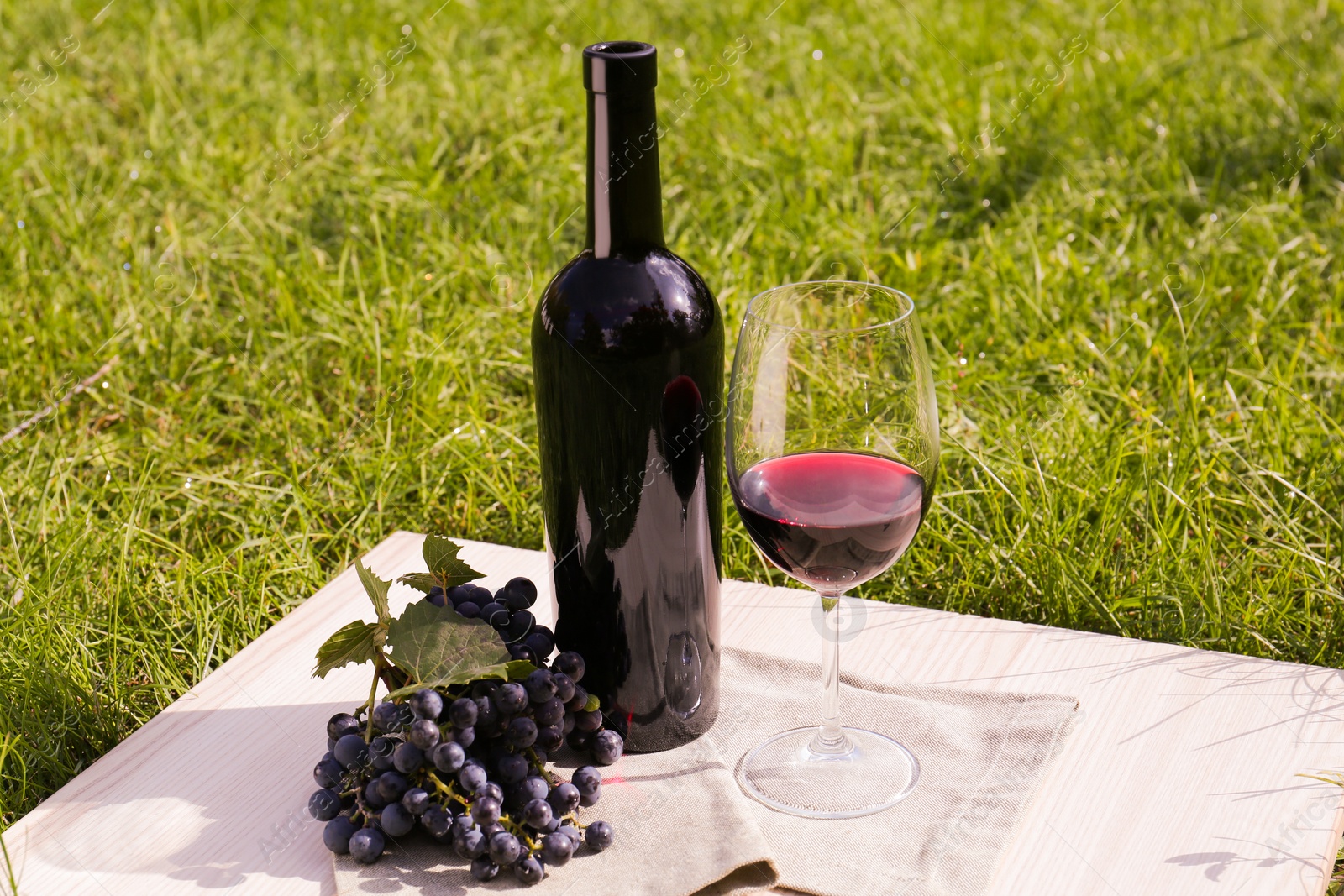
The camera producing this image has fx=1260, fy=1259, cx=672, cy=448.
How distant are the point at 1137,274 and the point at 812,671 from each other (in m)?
2.01

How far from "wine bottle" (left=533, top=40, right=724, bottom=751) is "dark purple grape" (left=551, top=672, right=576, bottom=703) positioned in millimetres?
87

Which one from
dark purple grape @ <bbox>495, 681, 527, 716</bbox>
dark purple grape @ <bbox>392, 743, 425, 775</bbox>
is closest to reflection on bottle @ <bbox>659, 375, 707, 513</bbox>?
dark purple grape @ <bbox>495, 681, 527, 716</bbox>

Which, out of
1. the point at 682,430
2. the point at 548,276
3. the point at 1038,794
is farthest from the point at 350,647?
the point at 548,276

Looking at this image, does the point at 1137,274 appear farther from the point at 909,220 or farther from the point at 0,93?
the point at 0,93

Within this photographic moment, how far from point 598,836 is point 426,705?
212mm

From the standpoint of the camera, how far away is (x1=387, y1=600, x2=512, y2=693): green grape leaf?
117 cm

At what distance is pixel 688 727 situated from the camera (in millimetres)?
1376

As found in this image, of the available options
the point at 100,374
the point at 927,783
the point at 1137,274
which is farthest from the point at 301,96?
the point at 927,783

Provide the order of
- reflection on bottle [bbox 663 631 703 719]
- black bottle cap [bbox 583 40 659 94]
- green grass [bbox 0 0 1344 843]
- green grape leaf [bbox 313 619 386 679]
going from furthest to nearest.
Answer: green grass [bbox 0 0 1344 843] < reflection on bottle [bbox 663 631 703 719] < green grape leaf [bbox 313 619 386 679] < black bottle cap [bbox 583 40 659 94]

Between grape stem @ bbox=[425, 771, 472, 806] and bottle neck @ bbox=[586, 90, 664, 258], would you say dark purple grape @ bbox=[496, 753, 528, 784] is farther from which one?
bottle neck @ bbox=[586, 90, 664, 258]

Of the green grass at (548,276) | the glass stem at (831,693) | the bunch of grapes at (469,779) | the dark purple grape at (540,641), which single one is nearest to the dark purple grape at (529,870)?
the bunch of grapes at (469,779)

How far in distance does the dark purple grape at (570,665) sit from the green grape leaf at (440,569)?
0.12 metres

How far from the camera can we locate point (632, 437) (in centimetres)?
122

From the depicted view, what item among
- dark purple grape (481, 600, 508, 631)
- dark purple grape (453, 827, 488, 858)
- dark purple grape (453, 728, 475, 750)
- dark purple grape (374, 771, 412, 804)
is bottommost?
dark purple grape (453, 827, 488, 858)
